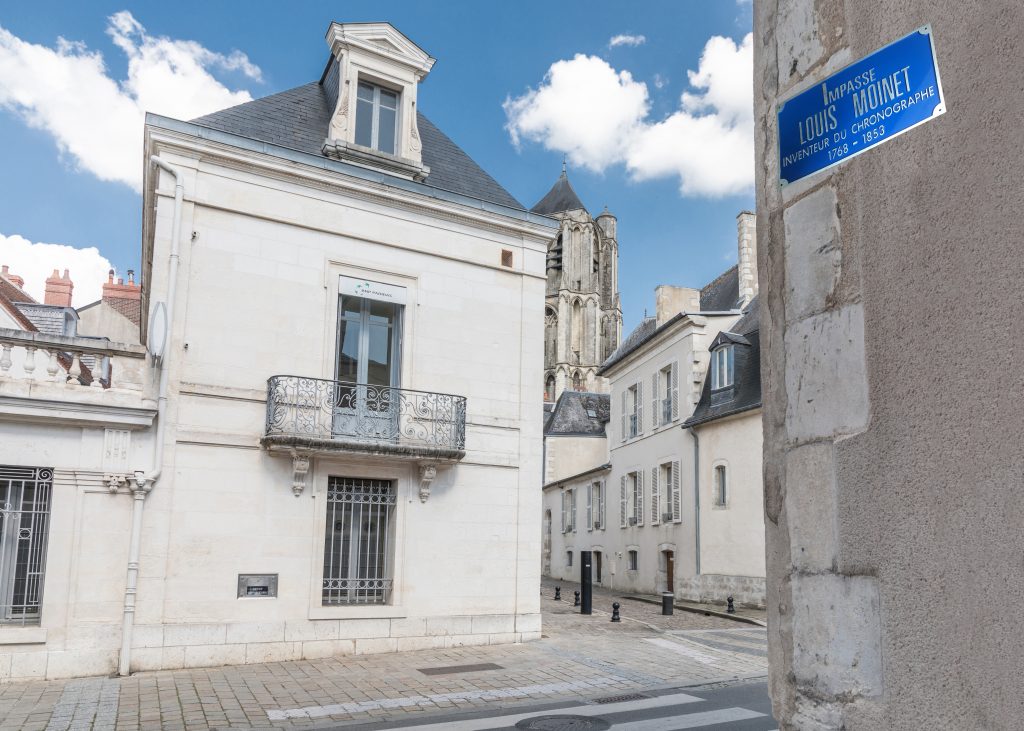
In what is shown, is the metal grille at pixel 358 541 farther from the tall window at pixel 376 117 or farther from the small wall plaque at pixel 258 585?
the tall window at pixel 376 117

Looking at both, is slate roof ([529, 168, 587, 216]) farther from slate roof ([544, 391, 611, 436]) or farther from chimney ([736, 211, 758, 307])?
chimney ([736, 211, 758, 307])

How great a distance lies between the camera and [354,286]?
38.7 feet

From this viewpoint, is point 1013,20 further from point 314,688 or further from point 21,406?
point 21,406

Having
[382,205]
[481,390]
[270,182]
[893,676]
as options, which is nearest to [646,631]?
[481,390]

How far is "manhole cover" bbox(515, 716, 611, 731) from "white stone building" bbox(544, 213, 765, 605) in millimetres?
10892

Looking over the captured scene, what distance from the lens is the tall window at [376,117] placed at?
12859mm

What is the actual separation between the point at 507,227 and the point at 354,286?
8.76ft

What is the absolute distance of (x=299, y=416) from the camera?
10781 millimetres

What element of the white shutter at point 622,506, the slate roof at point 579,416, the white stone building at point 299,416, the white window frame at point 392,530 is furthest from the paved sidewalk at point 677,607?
the slate roof at point 579,416

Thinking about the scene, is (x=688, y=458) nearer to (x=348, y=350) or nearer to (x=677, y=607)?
(x=677, y=607)

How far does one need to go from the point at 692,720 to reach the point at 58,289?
81.4 feet

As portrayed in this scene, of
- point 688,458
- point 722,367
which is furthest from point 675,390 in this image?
point 722,367

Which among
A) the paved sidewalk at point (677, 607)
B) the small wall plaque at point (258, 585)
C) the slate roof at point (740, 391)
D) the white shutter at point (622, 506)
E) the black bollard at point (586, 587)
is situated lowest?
the paved sidewalk at point (677, 607)

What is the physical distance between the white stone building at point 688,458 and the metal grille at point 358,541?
350 inches
